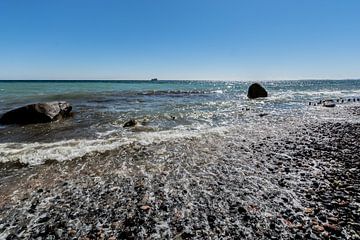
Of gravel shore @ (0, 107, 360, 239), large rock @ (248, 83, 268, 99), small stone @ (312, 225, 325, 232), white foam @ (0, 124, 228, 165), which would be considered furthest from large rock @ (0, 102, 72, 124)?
large rock @ (248, 83, 268, 99)

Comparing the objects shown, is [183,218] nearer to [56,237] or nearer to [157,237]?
[157,237]

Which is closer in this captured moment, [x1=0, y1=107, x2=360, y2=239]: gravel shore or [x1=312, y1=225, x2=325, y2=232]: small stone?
[x1=312, y1=225, x2=325, y2=232]: small stone

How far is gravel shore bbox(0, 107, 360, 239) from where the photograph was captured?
5.46 meters

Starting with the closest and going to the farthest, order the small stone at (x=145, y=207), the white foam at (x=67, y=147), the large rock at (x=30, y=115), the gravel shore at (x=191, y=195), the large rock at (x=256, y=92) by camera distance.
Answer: the gravel shore at (x=191, y=195) < the small stone at (x=145, y=207) < the white foam at (x=67, y=147) < the large rock at (x=30, y=115) < the large rock at (x=256, y=92)

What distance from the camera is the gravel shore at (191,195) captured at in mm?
5465

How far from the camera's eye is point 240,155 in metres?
10.5

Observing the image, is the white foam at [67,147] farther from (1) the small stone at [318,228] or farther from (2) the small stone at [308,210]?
(1) the small stone at [318,228]

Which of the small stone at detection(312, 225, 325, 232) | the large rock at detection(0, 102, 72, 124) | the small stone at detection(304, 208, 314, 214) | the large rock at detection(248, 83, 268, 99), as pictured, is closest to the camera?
the small stone at detection(312, 225, 325, 232)

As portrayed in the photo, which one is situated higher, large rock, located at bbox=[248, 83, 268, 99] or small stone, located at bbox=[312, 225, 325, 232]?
large rock, located at bbox=[248, 83, 268, 99]

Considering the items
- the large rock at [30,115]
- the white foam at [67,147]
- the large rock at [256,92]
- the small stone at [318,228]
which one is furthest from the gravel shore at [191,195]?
the large rock at [256,92]

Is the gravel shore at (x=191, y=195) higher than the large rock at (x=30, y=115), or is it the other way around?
the large rock at (x=30, y=115)

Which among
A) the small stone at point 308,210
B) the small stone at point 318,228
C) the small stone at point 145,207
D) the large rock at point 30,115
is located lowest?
the small stone at point 145,207

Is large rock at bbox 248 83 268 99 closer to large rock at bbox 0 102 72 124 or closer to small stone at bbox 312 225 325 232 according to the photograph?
large rock at bbox 0 102 72 124

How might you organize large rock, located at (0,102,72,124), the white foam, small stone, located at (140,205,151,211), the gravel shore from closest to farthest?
1. the gravel shore
2. small stone, located at (140,205,151,211)
3. the white foam
4. large rock, located at (0,102,72,124)
